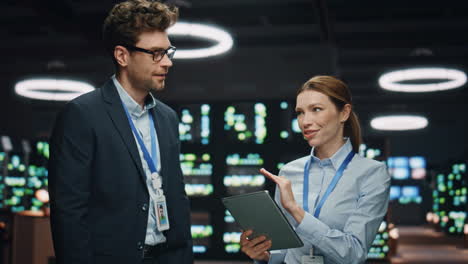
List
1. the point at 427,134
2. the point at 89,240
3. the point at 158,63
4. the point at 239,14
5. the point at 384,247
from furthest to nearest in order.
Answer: the point at 427,134 < the point at 239,14 < the point at 384,247 < the point at 158,63 < the point at 89,240

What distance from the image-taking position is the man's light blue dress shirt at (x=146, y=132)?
6.42 ft

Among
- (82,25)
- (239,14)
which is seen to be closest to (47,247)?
(82,25)

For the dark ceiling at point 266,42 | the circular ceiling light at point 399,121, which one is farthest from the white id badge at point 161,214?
the circular ceiling light at point 399,121

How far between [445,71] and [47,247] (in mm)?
8253

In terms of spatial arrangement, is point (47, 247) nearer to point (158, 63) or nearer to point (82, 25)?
point (82, 25)

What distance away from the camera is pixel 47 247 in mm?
7461

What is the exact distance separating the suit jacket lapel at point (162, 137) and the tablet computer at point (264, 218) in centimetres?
25

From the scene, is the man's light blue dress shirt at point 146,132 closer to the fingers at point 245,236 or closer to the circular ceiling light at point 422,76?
the fingers at point 245,236

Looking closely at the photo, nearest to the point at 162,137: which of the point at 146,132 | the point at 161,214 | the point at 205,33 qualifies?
the point at 146,132

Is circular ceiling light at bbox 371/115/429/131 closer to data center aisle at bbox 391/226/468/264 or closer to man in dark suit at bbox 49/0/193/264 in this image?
data center aisle at bbox 391/226/468/264

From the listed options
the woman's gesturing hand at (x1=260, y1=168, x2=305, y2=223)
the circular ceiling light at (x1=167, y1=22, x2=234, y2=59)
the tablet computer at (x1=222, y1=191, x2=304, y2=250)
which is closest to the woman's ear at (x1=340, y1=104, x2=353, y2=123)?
the woman's gesturing hand at (x1=260, y1=168, x2=305, y2=223)

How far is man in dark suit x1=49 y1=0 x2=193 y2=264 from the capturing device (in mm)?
1831

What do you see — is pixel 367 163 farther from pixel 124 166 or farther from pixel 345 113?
pixel 124 166

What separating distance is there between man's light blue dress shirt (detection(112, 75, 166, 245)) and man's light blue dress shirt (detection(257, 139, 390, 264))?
1.72 ft
